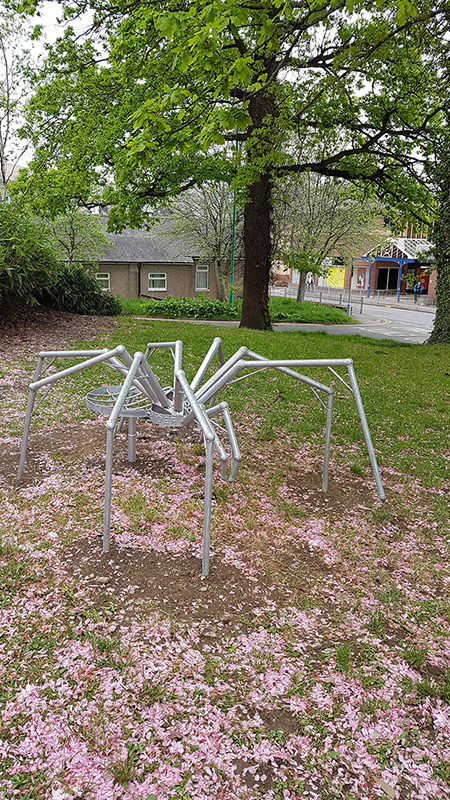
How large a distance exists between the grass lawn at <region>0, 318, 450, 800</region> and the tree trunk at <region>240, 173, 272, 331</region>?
10.3 meters

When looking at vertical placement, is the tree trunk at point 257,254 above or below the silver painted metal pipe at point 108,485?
above

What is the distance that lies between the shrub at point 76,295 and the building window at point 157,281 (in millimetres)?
21343

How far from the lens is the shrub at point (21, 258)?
457 inches

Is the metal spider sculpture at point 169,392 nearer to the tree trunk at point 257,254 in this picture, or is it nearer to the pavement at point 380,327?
the tree trunk at point 257,254

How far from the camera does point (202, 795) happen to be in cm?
231

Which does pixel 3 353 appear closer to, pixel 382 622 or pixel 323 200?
pixel 382 622

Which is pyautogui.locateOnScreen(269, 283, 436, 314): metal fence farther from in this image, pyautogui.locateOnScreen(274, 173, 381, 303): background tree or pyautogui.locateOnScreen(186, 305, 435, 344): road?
pyautogui.locateOnScreen(274, 173, 381, 303): background tree

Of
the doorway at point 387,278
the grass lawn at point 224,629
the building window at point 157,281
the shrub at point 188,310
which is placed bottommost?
the grass lawn at point 224,629

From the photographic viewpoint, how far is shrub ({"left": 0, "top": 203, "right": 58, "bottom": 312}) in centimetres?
1160

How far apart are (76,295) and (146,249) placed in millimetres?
23250

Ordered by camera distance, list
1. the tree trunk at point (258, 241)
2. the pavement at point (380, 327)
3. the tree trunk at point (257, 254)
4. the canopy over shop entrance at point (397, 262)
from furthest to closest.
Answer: the canopy over shop entrance at point (397, 262), the pavement at point (380, 327), the tree trunk at point (257, 254), the tree trunk at point (258, 241)

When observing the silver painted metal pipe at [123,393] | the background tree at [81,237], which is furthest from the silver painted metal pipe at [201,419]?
the background tree at [81,237]

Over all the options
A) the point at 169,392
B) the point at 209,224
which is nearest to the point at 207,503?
the point at 169,392

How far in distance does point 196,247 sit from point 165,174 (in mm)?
21545
